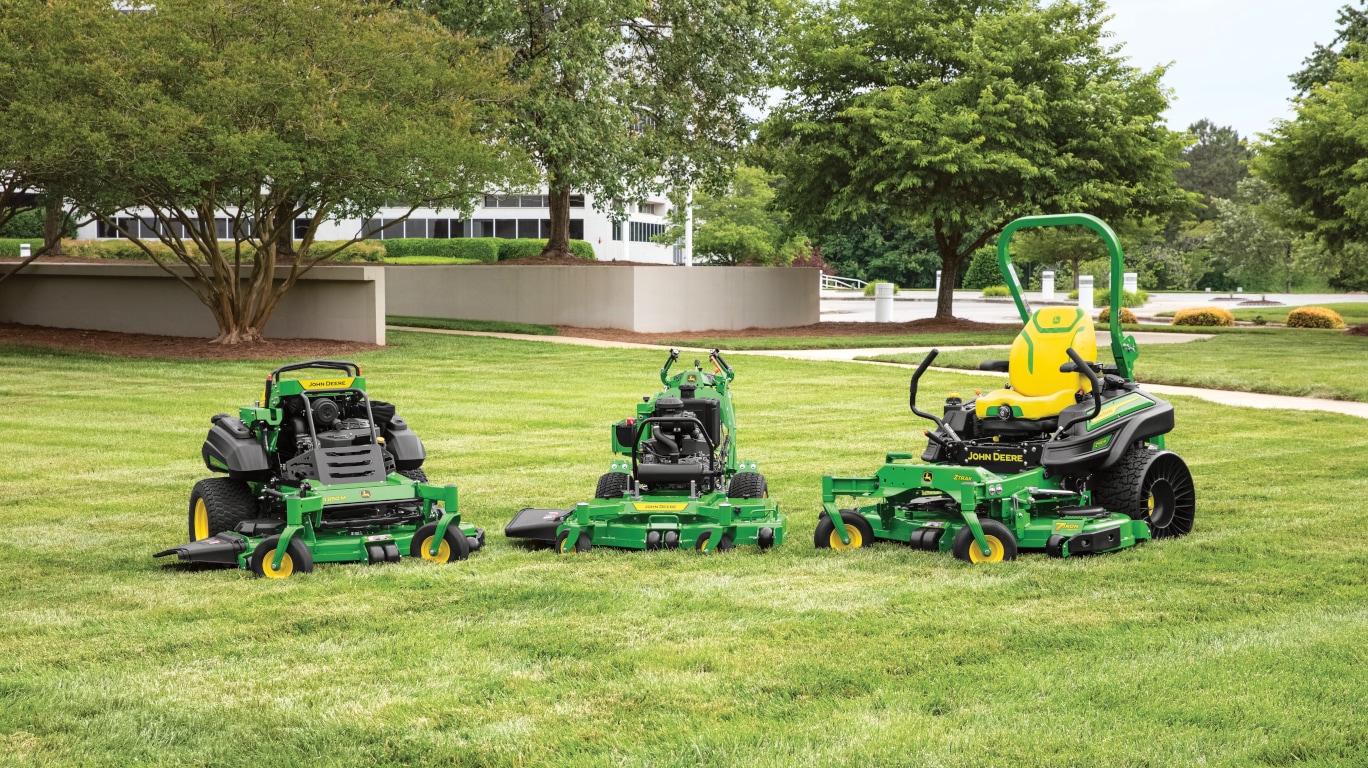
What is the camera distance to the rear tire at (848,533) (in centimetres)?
907

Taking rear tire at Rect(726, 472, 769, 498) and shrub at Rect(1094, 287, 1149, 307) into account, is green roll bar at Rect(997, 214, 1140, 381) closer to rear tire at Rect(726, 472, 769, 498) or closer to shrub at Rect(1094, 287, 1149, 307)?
rear tire at Rect(726, 472, 769, 498)

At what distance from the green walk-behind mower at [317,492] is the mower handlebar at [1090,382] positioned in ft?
12.6

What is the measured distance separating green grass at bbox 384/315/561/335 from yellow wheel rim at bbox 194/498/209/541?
2490 cm

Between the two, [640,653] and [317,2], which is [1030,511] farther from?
[317,2]

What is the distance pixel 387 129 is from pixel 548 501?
633 inches

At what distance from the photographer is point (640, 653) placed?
658 cm

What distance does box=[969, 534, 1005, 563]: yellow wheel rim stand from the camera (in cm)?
850

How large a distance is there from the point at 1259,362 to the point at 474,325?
61.8 feet

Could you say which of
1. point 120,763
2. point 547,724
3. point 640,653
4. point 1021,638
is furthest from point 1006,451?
point 120,763

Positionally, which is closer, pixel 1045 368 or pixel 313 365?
pixel 1045 368

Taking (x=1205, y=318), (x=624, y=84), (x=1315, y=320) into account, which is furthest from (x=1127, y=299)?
(x=624, y=84)

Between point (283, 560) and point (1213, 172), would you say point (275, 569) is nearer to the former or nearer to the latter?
point (283, 560)

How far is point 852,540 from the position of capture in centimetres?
907

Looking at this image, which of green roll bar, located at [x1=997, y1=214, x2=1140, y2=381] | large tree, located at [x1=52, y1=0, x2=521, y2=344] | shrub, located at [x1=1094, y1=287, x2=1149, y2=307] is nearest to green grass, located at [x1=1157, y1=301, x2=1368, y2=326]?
shrub, located at [x1=1094, y1=287, x2=1149, y2=307]
